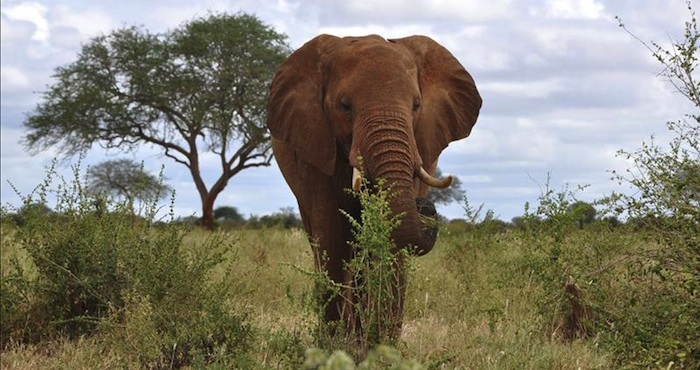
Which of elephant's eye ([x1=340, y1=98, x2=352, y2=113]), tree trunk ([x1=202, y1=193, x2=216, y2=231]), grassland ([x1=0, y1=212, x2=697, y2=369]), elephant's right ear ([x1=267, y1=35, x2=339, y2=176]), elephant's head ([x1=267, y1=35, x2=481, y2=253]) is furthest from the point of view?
tree trunk ([x1=202, y1=193, x2=216, y2=231])

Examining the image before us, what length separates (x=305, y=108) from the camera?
7.00 metres

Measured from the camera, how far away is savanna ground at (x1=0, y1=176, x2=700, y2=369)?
6.00 m

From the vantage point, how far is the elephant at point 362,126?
20.2 feet

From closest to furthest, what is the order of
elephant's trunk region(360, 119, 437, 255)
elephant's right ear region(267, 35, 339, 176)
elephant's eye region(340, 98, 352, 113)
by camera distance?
elephant's trunk region(360, 119, 437, 255) → elephant's eye region(340, 98, 352, 113) → elephant's right ear region(267, 35, 339, 176)

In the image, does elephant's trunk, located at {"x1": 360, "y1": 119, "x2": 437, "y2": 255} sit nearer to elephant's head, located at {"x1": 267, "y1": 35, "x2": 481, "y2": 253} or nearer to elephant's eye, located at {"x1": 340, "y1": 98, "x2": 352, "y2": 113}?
elephant's head, located at {"x1": 267, "y1": 35, "x2": 481, "y2": 253}

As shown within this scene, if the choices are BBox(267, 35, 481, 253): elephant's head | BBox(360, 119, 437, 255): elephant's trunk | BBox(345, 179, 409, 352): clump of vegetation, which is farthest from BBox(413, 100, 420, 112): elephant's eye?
BBox(345, 179, 409, 352): clump of vegetation

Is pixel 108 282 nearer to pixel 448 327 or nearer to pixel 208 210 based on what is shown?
pixel 448 327

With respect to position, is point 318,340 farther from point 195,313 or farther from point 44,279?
point 44,279

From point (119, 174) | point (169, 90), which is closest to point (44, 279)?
point (169, 90)

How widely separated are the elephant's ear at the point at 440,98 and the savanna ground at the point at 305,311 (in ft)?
3.23

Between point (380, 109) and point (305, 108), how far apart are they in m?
0.85

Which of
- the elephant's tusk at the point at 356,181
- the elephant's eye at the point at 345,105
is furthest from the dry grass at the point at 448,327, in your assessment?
the elephant's eye at the point at 345,105

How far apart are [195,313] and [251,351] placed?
72cm

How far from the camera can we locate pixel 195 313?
22.5ft
